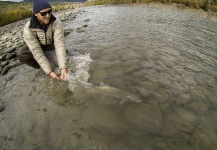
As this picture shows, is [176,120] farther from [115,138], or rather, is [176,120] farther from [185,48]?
[185,48]

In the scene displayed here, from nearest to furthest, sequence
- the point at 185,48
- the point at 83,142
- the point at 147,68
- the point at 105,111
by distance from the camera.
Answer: the point at 83,142 < the point at 105,111 < the point at 147,68 < the point at 185,48

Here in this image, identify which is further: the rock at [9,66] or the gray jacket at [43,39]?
the rock at [9,66]

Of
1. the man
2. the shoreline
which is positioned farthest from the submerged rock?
the shoreline

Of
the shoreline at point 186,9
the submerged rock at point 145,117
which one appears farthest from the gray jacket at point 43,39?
the shoreline at point 186,9

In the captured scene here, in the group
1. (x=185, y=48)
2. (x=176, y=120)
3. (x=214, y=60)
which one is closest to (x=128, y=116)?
(x=176, y=120)

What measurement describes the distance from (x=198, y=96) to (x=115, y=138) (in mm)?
2831

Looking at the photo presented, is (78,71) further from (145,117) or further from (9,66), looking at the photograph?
(9,66)

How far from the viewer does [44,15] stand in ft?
16.5

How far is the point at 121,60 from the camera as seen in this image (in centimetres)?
763

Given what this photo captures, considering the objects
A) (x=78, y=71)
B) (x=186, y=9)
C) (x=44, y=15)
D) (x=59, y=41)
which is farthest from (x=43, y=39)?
(x=186, y=9)

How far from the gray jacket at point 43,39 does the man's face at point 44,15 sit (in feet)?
0.63

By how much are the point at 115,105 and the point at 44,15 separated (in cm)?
302

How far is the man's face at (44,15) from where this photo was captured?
4917 millimetres

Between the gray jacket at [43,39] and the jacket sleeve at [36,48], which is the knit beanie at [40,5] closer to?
the gray jacket at [43,39]
